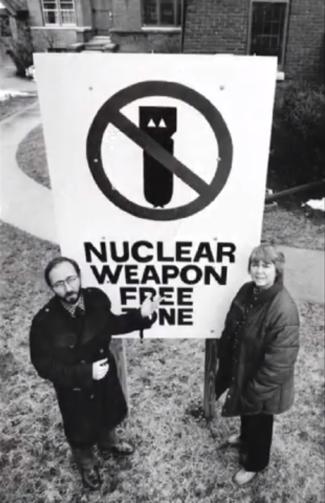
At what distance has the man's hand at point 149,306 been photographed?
2311mm

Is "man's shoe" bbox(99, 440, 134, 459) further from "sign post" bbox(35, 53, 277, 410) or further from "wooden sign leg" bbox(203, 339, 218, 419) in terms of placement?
"sign post" bbox(35, 53, 277, 410)

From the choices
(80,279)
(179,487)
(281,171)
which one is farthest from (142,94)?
(281,171)

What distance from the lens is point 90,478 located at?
2836mm

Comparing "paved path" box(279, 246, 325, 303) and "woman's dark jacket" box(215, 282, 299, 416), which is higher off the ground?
"woman's dark jacket" box(215, 282, 299, 416)

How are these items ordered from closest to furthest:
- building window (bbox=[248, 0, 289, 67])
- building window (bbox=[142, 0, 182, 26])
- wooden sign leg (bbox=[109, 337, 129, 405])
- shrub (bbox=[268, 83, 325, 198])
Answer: wooden sign leg (bbox=[109, 337, 129, 405])
shrub (bbox=[268, 83, 325, 198])
building window (bbox=[248, 0, 289, 67])
building window (bbox=[142, 0, 182, 26])

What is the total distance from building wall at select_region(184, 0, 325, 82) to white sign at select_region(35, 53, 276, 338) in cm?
760

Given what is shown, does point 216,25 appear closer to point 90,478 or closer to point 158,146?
point 158,146

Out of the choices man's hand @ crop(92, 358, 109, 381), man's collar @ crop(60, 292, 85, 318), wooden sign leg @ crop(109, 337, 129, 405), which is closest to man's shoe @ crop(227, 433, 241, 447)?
wooden sign leg @ crop(109, 337, 129, 405)

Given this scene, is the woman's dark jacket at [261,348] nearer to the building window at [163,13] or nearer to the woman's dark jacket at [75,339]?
the woman's dark jacket at [75,339]

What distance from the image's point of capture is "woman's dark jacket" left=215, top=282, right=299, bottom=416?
2262 millimetres

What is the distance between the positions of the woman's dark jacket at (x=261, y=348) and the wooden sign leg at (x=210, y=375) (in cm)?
25

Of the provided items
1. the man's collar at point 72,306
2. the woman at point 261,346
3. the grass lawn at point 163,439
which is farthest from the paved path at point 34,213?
the man's collar at point 72,306

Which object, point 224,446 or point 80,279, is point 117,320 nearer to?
point 80,279

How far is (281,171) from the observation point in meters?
7.73
